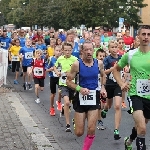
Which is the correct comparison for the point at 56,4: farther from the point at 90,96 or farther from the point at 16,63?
the point at 90,96

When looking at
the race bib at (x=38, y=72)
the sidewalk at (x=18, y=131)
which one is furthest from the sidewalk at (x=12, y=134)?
the race bib at (x=38, y=72)

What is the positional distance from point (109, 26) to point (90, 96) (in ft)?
163

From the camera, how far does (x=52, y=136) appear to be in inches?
354

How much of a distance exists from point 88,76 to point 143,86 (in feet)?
3.29

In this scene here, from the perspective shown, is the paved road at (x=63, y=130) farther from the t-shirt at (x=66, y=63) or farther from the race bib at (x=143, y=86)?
the race bib at (x=143, y=86)

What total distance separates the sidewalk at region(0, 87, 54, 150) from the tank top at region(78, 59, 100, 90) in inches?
47.1

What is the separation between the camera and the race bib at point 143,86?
6812 millimetres

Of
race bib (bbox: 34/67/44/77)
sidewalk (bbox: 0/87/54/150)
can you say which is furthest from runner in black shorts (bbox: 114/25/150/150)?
race bib (bbox: 34/67/44/77)

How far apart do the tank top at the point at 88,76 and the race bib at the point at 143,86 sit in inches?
34.9

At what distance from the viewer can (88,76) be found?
24.6 feet

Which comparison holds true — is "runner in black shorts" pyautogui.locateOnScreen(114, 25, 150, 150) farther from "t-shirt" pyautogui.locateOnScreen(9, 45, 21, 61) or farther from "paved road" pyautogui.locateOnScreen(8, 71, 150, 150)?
"t-shirt" pyautogui.locateOnScreen(9, 45, 21, 61)

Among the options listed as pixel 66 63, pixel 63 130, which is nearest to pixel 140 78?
pixel 63 130

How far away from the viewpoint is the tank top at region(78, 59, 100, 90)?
24.6 ft

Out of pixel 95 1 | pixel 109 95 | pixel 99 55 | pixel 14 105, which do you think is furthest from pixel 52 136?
pixel 95 1
